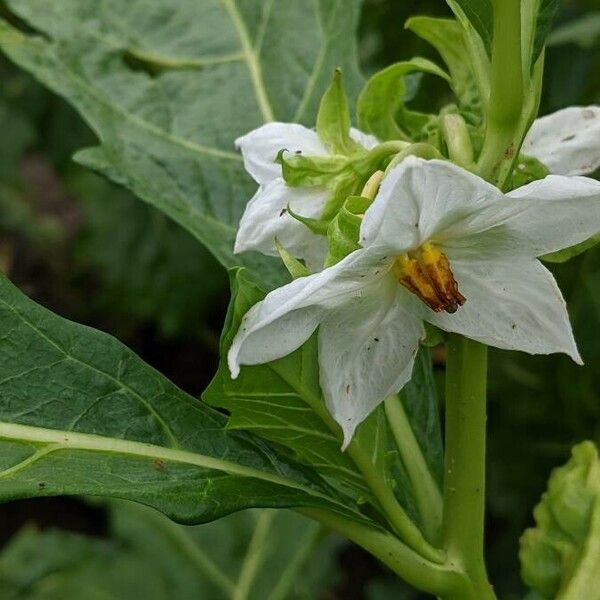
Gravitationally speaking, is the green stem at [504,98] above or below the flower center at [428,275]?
above

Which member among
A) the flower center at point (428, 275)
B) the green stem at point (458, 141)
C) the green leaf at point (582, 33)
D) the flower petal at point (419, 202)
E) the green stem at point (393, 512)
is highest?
the flower petal at point (419, 202)

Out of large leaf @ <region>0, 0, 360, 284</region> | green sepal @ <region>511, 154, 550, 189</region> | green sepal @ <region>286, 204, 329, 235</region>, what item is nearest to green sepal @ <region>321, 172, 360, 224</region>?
green sepal @ <region>286, 204, 329, 235</region>

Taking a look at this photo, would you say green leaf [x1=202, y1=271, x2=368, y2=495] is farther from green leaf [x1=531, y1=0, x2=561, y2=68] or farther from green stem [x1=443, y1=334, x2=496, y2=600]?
green leaf [x1=531, y1=0, x2=561, y2=68]

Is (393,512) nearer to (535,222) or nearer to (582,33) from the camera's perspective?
(535,222)

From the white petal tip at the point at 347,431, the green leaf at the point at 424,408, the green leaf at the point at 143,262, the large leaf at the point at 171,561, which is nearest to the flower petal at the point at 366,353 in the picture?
the white petal tip at the point at 347,431

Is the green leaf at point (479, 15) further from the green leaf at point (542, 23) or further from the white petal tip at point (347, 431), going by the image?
the white petal tip at point (347, 431)
